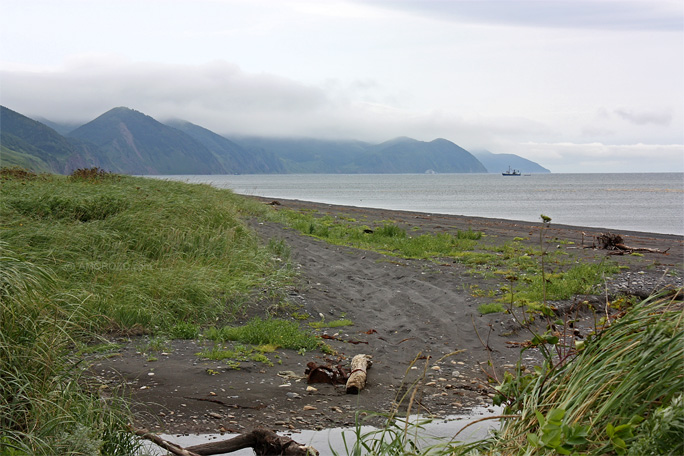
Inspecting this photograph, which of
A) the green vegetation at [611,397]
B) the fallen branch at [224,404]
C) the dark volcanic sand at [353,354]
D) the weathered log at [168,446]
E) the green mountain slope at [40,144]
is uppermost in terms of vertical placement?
the green mountain slope at [40,144]

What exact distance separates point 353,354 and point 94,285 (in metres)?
3.90

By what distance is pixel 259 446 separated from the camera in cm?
467

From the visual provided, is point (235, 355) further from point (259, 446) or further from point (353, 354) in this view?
point (259, 446)

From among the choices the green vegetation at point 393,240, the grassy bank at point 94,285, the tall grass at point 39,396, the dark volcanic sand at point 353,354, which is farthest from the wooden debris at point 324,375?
the green vegetation at point 393,240

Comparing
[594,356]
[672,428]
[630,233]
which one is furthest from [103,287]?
[630,233]

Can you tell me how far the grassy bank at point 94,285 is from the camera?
169 inches

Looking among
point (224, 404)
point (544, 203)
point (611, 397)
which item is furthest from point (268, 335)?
point (544, 203)

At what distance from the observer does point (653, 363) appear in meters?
3.02

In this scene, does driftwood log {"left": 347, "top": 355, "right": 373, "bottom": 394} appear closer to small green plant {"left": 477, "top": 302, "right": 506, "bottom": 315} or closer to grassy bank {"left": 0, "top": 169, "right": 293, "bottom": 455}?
grassy bank {"left": 0, "top": 169, "right": 293, "bottom": 455}

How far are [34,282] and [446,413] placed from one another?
4170 mm

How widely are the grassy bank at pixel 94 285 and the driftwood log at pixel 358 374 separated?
2.43 m

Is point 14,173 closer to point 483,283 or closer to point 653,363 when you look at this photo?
point 483,283

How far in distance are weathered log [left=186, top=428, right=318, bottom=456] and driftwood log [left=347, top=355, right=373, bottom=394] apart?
181 centimetres

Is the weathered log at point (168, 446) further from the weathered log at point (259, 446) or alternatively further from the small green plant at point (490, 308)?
the small green plant at point (490, 308)
